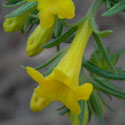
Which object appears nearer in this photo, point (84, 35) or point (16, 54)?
point (84, 35)

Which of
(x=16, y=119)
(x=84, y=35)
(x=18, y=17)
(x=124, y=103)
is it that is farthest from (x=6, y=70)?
(x=84, y=35)

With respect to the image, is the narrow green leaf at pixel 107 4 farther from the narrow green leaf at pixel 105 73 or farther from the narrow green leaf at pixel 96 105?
the narrow green leaf at pixel 96 105

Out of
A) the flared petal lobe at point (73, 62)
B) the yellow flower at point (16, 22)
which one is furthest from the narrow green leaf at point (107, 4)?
the yellow flower at point (16, 22)

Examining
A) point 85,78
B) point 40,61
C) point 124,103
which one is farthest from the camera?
point 40,61

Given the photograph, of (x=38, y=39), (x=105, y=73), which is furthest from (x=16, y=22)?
(x=105, y=73)

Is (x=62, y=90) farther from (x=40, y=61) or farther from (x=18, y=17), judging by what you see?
(x=40, y=61)

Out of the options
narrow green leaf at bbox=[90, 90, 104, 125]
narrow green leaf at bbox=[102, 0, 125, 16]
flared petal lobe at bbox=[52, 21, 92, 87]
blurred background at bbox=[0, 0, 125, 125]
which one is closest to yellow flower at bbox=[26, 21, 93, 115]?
flared petal lobe at bbox=[52, 21, 92, 87]
